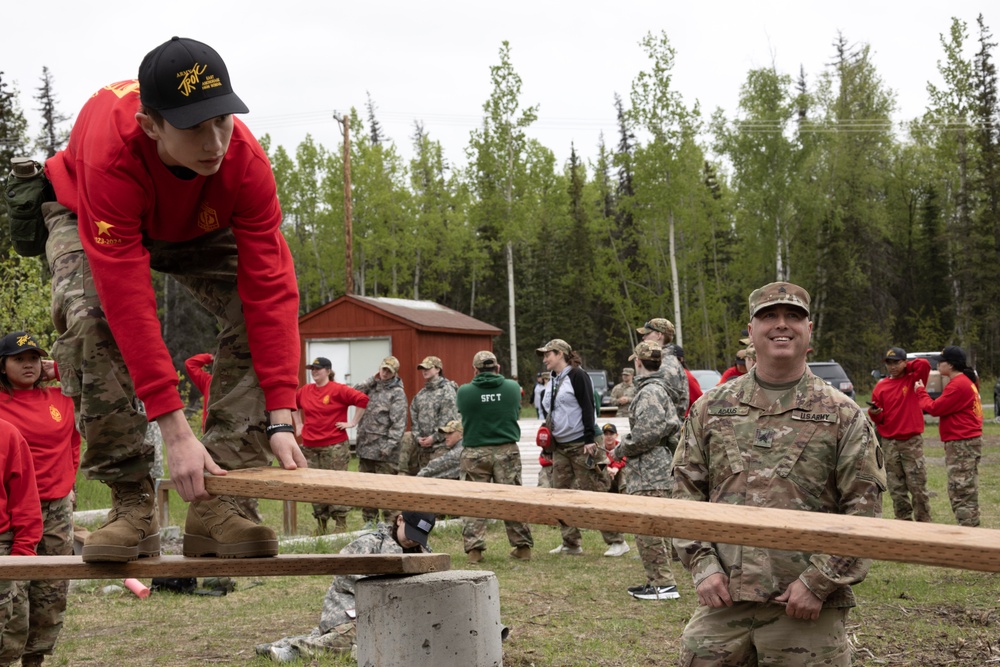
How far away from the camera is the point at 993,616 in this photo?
780 cm

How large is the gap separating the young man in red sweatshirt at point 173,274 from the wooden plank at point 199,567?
7cm

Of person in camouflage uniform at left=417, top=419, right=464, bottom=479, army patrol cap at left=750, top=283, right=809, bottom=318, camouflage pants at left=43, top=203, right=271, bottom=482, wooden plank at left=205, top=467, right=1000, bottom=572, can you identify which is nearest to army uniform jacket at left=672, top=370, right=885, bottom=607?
army patrol cap at left=750, top=283, right=809, bottom=318

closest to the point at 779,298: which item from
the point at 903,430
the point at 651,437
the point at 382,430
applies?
the point at 651,437

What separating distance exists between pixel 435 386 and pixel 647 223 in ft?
111

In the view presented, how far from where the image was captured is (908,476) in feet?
39.0

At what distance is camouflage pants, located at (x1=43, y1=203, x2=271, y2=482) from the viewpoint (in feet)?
11.4

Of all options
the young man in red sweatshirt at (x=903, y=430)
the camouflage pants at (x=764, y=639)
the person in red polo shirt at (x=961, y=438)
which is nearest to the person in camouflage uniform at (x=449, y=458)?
the young man in red sweatshirt at (x=903, y=430)

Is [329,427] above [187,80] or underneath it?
underneath

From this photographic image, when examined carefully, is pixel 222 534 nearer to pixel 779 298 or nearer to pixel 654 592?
pixel 779 298

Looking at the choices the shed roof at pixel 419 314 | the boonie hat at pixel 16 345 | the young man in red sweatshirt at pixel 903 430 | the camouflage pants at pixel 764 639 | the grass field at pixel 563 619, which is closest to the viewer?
the camouflage pants at pixel 764 639

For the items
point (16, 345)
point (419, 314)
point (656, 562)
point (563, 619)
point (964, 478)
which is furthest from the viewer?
point (419, 314)

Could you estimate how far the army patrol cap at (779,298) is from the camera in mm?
3967

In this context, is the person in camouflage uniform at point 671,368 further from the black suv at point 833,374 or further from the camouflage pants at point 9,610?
the black suv at point 833,374

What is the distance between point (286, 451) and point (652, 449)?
5.98 m
